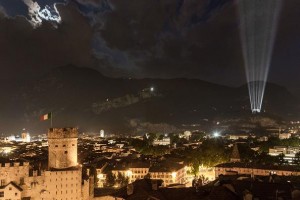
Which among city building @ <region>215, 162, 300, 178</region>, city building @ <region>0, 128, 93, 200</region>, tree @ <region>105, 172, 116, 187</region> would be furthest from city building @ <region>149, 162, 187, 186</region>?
city building @ <region>0, 128, 93, 200</region>

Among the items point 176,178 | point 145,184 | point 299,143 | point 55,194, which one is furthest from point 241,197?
point 299,143

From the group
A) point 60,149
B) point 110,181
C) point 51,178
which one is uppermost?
point 60,149

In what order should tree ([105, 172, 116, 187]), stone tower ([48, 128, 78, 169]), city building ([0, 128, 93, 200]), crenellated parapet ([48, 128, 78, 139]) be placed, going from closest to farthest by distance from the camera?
city building ([0, 128, 93, 200]) < stone tower ([48, 128, 78, 169]) < crenellated parapet ([48, 128, 78, 139]) < tree ([105, 172, 116, 187])

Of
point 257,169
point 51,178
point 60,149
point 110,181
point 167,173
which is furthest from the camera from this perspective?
point 167,173

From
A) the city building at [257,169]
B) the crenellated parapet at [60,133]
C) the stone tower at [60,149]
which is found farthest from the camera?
the city building at [257,169]

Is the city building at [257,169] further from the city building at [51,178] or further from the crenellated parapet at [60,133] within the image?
the crenellated parapet at [60,133]

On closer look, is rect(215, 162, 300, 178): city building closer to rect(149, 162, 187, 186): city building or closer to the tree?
rect(149, 162, 187, 186): city building

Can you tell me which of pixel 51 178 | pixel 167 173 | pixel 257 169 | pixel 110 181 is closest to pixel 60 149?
pixel 51 178

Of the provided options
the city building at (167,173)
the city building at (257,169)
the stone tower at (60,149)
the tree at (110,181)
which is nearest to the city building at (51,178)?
the stone tower at (60,149)

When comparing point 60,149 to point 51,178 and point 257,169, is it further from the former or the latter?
point 257,169
